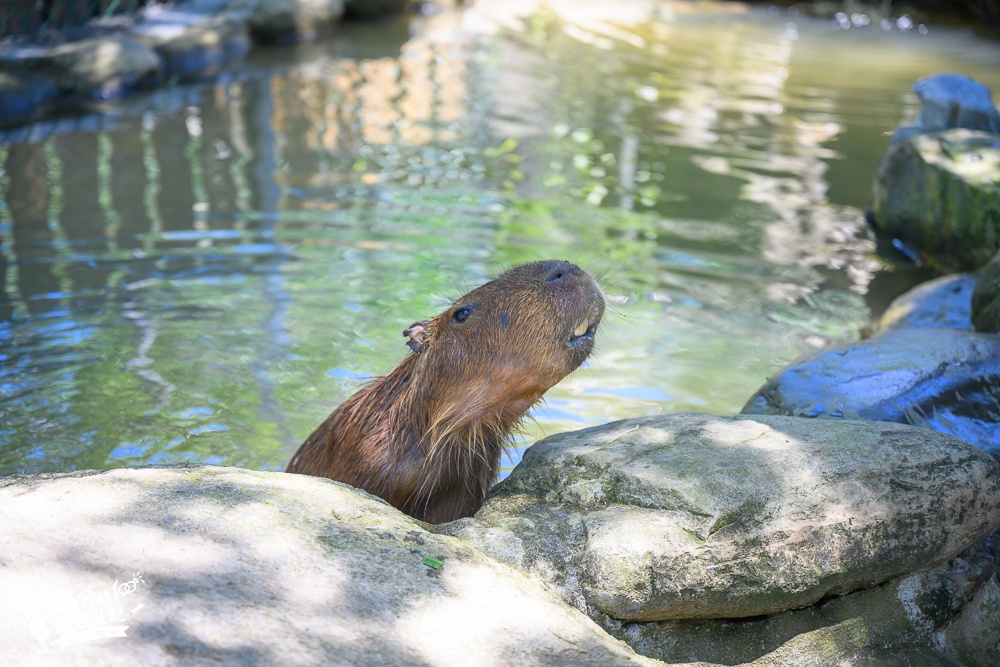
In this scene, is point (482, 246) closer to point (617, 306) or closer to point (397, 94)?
point (617, 306)

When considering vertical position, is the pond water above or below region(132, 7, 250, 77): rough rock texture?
below

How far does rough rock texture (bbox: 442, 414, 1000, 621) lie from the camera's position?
121 inches

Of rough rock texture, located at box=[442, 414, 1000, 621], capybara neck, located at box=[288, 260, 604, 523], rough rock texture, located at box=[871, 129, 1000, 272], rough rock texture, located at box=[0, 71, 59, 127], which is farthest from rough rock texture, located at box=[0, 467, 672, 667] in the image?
rough rock texture, located at box=[0, 71, 59, 127]

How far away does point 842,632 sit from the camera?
3.19m

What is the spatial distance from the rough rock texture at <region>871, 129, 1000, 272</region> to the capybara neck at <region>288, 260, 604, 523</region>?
4.24 meters

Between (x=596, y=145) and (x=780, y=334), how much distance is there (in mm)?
4021

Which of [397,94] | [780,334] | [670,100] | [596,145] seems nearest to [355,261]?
[780,334]

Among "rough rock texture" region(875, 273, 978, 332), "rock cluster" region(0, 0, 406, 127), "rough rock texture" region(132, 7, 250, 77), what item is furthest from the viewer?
"rough rock texture" region(132, 7, 250, 77)

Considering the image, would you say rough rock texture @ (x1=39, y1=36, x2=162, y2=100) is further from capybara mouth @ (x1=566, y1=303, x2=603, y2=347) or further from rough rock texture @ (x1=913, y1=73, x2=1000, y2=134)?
capybara mouth @ (x1=566, y1=303, x2=603, y2=347)

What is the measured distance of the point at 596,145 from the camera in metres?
9.87

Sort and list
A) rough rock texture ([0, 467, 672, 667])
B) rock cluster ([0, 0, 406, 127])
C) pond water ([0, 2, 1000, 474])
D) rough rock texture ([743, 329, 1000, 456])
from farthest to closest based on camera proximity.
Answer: rock cluster ([0, 0, 406, 127])
pond water ([0, 2, 1000, 474])
rough rock texture ([743, 329, 1000, 456])
rough rock texture ([0, 467, 672, 667])

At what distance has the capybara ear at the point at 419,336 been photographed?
397 cm

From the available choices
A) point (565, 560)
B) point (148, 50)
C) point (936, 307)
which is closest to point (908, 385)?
point (936, 307)

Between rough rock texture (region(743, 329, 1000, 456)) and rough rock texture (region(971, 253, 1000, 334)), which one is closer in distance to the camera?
rough rock texture (region(743, 329, 1000, 456))
